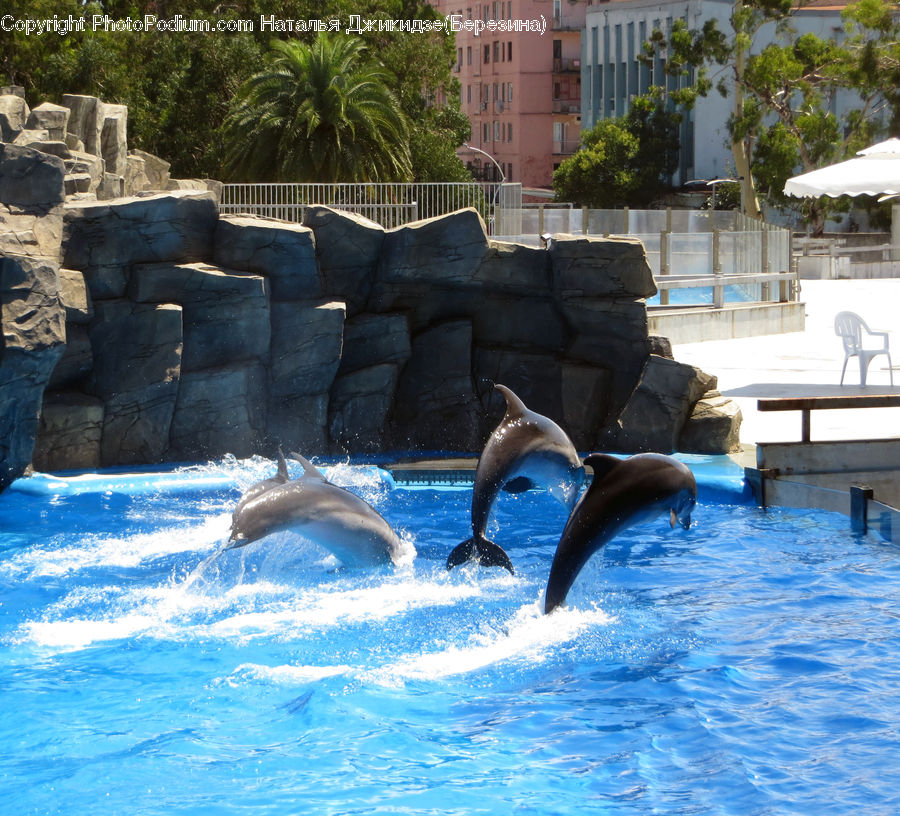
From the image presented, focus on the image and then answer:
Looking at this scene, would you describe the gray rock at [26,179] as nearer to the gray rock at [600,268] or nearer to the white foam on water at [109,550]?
the white foam on water at [109,550]

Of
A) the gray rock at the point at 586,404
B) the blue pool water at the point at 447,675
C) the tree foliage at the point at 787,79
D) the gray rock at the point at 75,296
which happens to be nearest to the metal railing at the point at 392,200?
the gray rock at the point at 586,404

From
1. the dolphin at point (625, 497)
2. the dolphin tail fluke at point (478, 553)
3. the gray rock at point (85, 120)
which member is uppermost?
the gray rock at point (85, 120)

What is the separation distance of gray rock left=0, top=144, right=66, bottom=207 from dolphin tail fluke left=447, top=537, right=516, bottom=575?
17.3 ft

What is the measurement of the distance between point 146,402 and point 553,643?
523cm

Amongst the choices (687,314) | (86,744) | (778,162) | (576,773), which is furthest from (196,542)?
(778,162)

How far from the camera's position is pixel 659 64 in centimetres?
5553

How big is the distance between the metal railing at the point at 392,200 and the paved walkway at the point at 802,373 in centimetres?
442

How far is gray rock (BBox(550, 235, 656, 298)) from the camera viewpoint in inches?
436

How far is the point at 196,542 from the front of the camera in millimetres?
8492

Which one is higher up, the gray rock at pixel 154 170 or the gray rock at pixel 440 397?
the gray rock at pixel 154 170

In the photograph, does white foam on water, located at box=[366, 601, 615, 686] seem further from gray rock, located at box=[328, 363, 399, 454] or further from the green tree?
the green tree

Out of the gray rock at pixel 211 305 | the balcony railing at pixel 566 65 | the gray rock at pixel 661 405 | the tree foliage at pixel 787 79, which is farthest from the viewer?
the balcony railing at pixel 566 65

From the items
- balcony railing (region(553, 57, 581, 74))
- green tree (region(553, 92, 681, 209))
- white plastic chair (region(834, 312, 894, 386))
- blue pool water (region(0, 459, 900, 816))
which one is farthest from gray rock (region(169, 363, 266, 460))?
balcony railing (region(553, 57, 581, 74))

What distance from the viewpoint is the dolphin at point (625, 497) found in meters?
5.98
